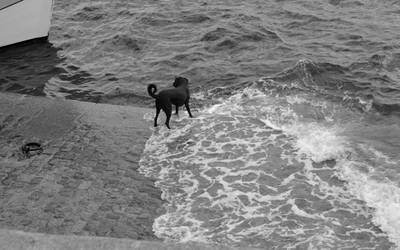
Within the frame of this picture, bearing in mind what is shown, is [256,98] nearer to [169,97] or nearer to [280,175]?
[169,97]

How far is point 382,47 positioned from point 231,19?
5.48 m

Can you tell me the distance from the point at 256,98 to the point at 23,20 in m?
9.08

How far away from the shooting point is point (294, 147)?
31.8 feet

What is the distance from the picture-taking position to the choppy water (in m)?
7.64

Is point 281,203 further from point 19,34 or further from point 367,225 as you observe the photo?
point 19,34

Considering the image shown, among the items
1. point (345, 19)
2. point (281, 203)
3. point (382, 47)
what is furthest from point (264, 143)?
point (345, 19)

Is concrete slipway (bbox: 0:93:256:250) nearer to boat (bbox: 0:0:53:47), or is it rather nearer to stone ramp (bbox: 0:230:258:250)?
stone ramp (bbox: 0:230:258:250)

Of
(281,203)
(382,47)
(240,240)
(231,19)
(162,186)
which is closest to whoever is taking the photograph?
(240,240)

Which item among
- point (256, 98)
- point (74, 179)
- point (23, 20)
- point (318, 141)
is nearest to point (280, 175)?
point (318, 141)

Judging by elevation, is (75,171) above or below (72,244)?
below

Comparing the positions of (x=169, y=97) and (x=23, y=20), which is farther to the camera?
(x=23, y=20)

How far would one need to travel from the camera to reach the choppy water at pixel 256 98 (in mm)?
7637

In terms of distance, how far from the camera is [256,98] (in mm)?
12250

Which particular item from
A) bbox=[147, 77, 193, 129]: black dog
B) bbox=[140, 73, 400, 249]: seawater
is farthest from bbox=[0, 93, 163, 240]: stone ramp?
bbox=[147, 77, 193, 129]: black dog
